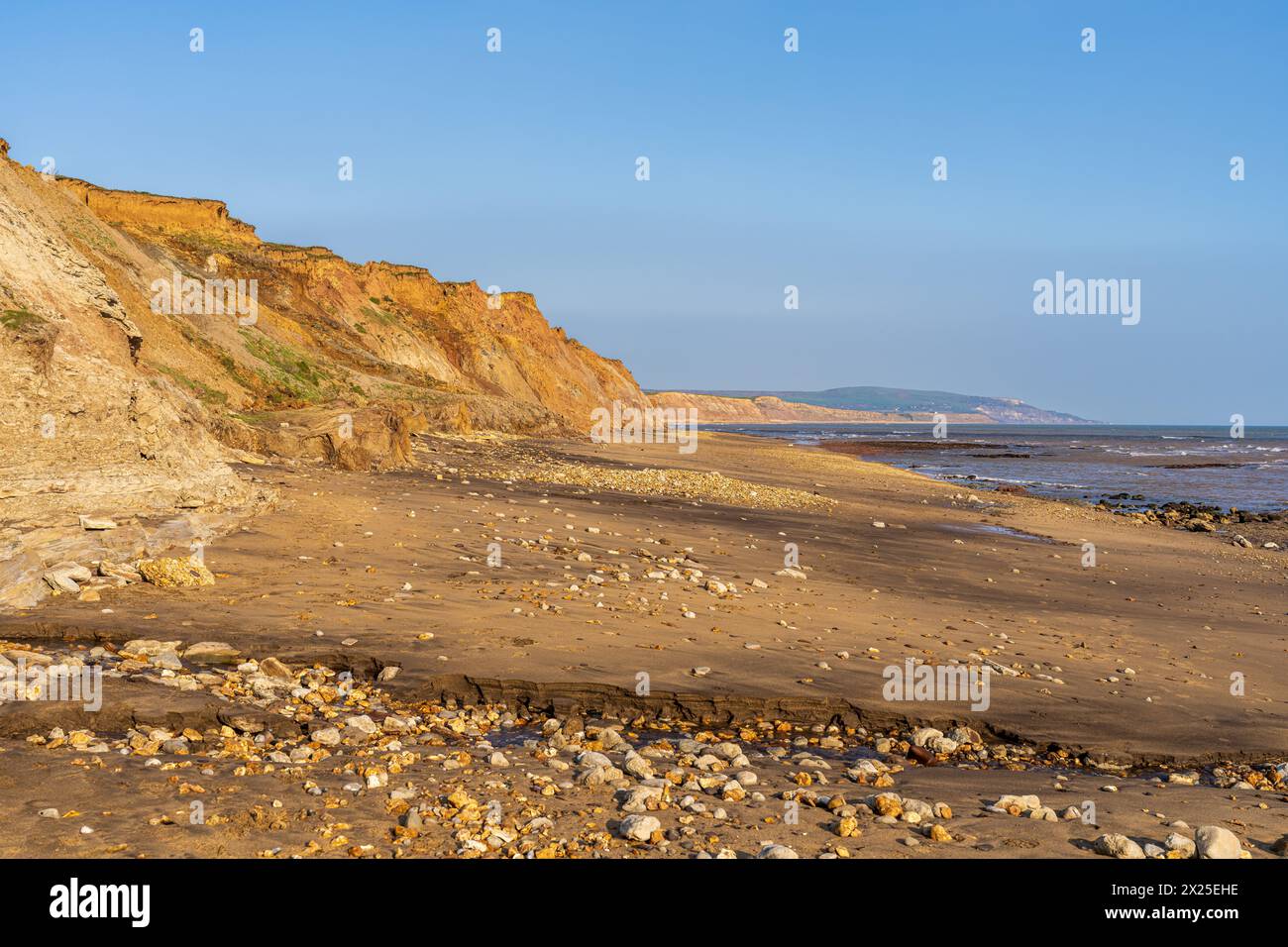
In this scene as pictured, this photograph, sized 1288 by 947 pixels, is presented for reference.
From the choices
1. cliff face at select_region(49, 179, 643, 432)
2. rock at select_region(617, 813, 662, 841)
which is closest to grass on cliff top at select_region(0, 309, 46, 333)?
rock at select_region(617, 813, 662, 841)

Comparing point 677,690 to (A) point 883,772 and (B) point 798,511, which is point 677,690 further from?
(B) point 798,511

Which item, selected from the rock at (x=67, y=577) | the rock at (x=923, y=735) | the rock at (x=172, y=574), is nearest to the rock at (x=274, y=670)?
the rock at (x=172, y=574)

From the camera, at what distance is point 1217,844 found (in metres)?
4.97

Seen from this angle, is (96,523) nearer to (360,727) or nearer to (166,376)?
(360,727)

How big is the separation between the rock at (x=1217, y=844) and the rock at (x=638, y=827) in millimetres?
3039

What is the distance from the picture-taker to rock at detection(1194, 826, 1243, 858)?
495cm

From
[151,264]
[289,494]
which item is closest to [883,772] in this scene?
[289,494]

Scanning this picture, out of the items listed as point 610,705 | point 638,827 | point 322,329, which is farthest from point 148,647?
point 322,329

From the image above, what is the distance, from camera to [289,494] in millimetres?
14445

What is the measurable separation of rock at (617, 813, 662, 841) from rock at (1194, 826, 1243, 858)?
9.97ft

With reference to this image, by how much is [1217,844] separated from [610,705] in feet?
14.4

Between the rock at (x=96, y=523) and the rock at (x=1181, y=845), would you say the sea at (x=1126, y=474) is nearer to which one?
the rock at (x=1181, y=845)

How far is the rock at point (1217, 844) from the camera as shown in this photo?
16.2ft
